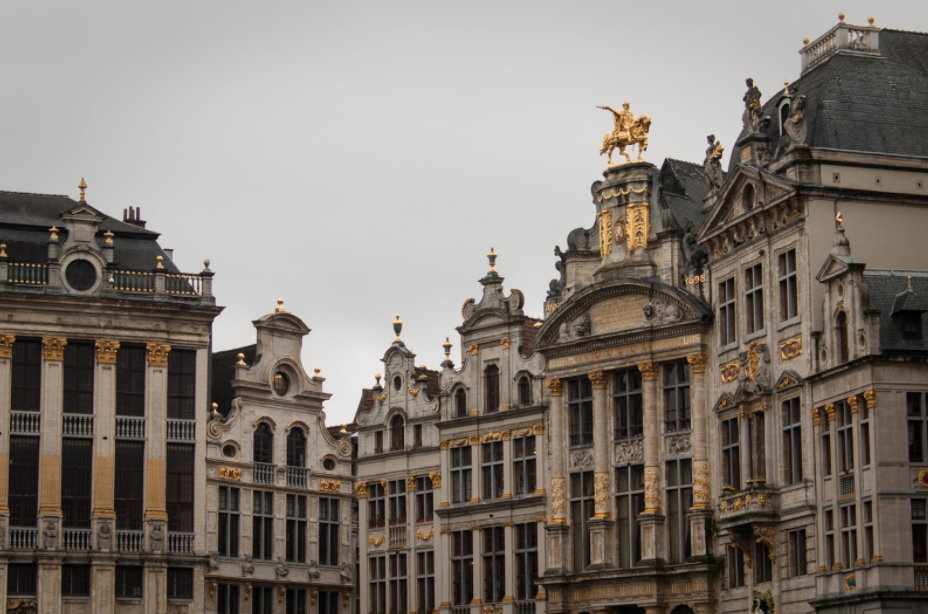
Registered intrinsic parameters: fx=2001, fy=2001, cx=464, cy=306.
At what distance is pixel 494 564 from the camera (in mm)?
63188

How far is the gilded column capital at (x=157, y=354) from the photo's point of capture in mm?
64812

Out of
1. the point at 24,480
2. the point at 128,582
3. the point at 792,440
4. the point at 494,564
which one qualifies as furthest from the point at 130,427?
the point at 792,440

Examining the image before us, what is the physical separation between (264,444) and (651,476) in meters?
15.1

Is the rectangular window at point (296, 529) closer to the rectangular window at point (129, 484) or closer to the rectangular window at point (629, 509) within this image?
the rectangular window at point (129, 484)

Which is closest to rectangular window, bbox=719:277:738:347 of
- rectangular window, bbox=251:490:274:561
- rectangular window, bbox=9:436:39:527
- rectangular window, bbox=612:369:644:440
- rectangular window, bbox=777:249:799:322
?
rectangular window, bbox=777:249:799:322

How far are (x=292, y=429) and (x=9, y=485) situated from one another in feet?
33.2

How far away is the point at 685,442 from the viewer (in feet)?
190

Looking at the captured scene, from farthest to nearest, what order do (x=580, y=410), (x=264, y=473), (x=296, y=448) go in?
1. (x=296, y=448)
2. (x=264, y=473)
3. (x=580, y=410)

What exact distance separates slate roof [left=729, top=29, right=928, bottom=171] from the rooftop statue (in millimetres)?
4991

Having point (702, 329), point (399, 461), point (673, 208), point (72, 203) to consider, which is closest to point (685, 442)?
point (702, 329)

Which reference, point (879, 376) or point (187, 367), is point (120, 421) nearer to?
point (187, 367)

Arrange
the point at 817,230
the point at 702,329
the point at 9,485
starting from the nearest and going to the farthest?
the point at 817,230 < the point at 702,329 < the point at 9,485

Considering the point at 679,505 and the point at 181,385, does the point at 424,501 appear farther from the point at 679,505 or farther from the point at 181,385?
the point at 679,505

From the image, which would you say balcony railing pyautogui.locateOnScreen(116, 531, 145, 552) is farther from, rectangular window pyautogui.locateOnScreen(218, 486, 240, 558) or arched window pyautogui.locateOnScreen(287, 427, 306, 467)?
arched window pyautogui.locateOnScreen(287, 427, 306, 467)
